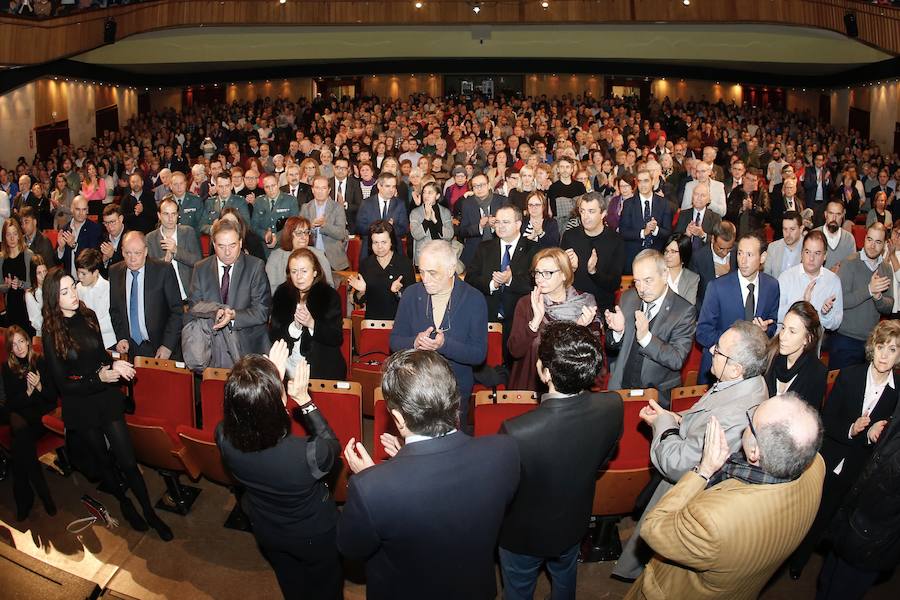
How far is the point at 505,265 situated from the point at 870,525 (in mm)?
2689

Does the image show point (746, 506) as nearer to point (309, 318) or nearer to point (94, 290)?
point (309, 318)

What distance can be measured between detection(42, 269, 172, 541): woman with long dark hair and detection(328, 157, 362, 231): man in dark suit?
418 cm

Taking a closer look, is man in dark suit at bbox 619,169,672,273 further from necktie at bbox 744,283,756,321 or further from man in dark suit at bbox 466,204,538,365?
necktie at bbox 744,283,756,321

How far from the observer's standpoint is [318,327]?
4.04 metres

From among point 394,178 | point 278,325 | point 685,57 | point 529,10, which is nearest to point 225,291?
point 278,325

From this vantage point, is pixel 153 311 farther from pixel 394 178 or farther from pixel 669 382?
pixel 669 382

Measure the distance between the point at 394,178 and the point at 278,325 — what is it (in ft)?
9.00

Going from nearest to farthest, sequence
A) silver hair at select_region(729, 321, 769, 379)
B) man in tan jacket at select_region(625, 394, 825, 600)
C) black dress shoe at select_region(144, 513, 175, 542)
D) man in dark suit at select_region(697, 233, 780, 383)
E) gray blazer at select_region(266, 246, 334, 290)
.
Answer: man in tan jacket at select_region(625, 394, 825, 600), silver hair at select_region(729, 321, 769, 379), black dress shoe at select_region(144, 513, 175, 542), man in dark suit at select_region(697, 233, 780, 383), gray blazer at select_region(266, 246, 334, 290)

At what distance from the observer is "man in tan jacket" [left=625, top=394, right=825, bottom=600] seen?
2.16m

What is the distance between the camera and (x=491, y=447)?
218 centimetres

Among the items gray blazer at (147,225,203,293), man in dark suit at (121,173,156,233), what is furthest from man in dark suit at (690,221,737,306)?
man in dark suit at (121,173,156,233)

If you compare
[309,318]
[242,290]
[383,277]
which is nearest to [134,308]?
[242,290]

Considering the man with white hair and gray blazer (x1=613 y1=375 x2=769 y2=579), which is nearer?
gray blazer (x1=613 y1=375 x2=769 y2=579)

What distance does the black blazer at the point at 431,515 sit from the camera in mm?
2029
